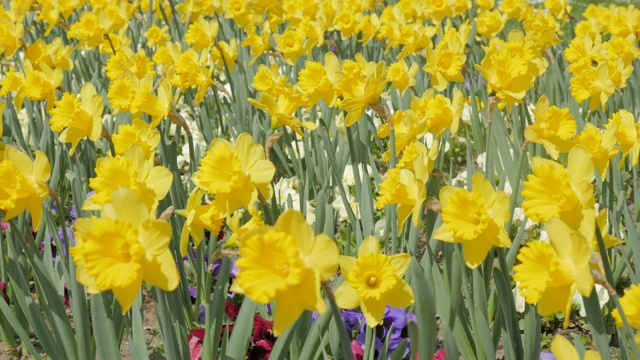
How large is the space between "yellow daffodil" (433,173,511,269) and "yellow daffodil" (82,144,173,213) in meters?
0.56

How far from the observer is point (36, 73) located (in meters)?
2.64

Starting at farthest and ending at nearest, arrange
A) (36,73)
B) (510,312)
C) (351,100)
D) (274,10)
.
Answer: (274,10), (36,73), (351,100), (510,312)

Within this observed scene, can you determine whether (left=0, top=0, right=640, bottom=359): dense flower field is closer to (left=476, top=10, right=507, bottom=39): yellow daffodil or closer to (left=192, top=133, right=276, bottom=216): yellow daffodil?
(left=192, top=133, right=276, bottom=216): yellow daffodil

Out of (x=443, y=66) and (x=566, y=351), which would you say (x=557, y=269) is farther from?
(x=443, y=66)

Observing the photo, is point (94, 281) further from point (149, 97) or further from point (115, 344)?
point (149, 97)

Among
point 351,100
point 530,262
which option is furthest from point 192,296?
point 530,262

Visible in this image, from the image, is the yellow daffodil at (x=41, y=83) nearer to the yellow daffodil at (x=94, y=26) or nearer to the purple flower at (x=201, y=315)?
the purple flower at (x=201, y=315)

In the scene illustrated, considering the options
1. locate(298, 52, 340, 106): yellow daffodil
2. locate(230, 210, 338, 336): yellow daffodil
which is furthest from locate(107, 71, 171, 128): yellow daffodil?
locate(230, 210, 338, 336): yellow daffodil

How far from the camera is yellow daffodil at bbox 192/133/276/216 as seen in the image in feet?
4.76

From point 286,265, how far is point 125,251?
0.97 feet

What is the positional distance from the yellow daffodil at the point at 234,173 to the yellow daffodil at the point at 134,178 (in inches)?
3.5

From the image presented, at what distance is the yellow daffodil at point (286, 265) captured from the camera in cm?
101

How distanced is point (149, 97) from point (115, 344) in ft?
2.87

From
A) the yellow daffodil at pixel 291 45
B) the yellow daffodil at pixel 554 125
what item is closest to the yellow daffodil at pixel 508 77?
the yellow daffodil at pixel 554 125
